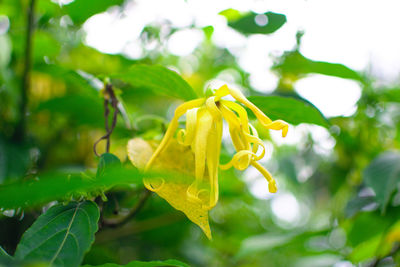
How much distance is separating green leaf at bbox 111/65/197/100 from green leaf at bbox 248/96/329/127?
0.31ft

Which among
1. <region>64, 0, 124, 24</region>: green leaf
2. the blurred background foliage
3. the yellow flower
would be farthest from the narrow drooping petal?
<region>64, 0, 124, 24</region>: green leaf

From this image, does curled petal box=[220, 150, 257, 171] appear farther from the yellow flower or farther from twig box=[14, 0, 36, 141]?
twig box=[14, 0, 36, 141]

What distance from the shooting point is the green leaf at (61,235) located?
0.34 metres

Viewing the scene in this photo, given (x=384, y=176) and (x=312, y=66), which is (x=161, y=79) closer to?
(x=312, y=66)

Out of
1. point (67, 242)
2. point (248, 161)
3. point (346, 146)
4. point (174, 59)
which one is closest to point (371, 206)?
point (346, 146)

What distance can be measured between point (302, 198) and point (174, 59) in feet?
3.17

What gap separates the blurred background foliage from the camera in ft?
2.20

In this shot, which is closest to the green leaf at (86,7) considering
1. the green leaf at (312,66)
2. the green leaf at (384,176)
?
the green leaf at (312,66)

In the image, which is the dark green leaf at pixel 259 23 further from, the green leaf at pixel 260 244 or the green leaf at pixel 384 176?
the green leaf at pixel 260 244

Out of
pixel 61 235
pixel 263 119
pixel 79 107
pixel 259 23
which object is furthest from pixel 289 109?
pixel 79 107

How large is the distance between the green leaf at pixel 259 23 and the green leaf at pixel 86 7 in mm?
267

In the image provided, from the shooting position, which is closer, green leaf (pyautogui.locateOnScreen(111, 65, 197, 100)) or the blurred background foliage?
green leaf (pyautogui.locateOnScreen(111, 65, 197, 100))

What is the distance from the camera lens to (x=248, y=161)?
1.30 ft

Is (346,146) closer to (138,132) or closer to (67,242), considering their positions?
(138,132)
